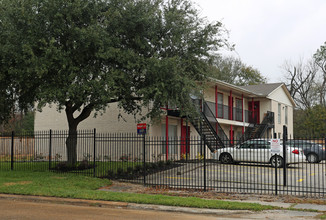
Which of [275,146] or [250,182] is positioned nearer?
[275,146]

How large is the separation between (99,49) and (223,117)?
50.0 feet

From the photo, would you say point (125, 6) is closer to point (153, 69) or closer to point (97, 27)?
point (97, 27)

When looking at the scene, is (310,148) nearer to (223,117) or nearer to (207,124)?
(207,124)

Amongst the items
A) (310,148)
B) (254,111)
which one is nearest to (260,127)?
(254,111)

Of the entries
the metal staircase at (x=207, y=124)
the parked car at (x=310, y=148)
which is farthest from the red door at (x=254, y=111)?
the parked car at (x=310, y=148)

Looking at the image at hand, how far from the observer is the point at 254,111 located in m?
35.2

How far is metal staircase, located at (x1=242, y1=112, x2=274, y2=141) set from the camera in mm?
31234

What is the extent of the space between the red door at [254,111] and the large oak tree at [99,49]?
1800cm

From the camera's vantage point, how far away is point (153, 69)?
14859 millimetres

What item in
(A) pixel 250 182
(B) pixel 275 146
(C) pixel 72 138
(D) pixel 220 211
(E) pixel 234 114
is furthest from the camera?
(E) pixel 234 114

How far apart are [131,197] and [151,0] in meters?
9.29

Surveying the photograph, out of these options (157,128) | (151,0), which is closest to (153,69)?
(151,0)

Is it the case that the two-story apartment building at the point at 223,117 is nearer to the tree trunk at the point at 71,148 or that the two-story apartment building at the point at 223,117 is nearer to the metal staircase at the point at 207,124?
the metal staircase at the point at 207,124

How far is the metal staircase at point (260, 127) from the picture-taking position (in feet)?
102
